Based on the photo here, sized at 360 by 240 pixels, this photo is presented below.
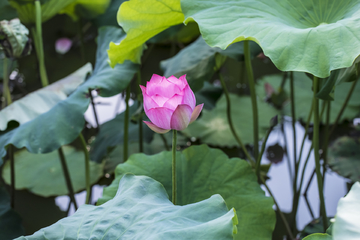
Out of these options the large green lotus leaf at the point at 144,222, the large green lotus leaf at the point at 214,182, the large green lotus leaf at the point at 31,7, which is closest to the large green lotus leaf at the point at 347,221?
the large green lotus leaf at the point at 144,222

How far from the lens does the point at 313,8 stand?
2.42ft

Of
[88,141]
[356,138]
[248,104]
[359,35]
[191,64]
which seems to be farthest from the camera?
[248,104]

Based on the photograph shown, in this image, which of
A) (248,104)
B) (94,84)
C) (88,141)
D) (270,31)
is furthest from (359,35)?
(88,141)

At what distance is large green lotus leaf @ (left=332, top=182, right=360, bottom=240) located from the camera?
376 mm

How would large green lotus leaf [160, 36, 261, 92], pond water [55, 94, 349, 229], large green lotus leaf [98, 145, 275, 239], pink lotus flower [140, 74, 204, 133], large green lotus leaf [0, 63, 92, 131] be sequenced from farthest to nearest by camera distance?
pond water [55, 94, 349, 229] → large green lotus leaf [160, 36, 261, 92] → large green lotus leaf [0, 63, 92, 131] → large green lotus leaf [98, 145, 275, 239] → pink lotus flower [140, 74, 204, 133]

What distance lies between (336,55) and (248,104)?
1.22 meters

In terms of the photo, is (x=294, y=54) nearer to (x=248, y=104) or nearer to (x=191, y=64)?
(x=191, y=64)

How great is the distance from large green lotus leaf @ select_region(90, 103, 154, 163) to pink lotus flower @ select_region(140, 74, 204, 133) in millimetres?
782

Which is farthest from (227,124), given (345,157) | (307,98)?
(345,157)

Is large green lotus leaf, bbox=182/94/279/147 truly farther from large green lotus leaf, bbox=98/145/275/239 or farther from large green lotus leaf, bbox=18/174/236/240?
large green lotus leaf, bbox=18/174/236/240

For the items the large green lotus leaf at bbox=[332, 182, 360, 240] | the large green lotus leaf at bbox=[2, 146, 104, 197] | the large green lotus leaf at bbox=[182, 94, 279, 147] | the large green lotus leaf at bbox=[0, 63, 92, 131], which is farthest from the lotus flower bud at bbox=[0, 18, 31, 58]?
the large green lotus leaf at bbox=[332, 182, 360, 240]

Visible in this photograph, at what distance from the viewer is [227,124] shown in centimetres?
166

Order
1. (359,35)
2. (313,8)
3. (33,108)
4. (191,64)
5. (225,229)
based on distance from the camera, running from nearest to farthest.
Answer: (225,229), (359,35), (313,8), (33,108), (191,64)

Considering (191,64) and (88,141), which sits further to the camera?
(88,141)
